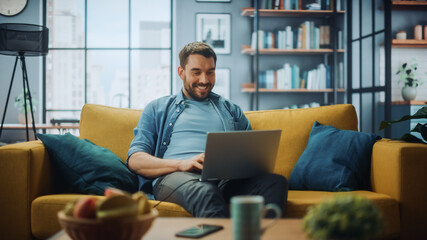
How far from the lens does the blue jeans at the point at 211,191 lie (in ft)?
4.74

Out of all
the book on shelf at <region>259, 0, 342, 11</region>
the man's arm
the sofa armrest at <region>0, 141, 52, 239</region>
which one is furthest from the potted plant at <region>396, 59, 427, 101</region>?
the sofa armrest at <region>0, 141, 52, 239</region>

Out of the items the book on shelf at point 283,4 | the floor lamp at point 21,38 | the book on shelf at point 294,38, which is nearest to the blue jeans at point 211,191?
the floor lamp at point 21,38

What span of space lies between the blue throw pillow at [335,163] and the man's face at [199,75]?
0.61 metres

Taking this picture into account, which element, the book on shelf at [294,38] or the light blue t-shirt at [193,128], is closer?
the light blue t-shirt at [193,128]

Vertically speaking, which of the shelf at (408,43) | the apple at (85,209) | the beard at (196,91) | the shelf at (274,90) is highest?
the shelf at (408,43)

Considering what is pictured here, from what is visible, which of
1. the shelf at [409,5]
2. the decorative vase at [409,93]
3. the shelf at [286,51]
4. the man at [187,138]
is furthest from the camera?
the shelf at [286,51]

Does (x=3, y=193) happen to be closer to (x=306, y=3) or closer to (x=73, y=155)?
(x=73, y=155)

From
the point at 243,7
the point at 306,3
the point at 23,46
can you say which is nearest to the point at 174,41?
the point at 243,7

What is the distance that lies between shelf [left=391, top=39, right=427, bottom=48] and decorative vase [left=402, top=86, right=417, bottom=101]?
1.95 ft

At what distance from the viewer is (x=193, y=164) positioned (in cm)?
169

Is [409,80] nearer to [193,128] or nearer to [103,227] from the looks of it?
[193,128]

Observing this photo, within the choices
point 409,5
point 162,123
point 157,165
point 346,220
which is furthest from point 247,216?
point 409,5

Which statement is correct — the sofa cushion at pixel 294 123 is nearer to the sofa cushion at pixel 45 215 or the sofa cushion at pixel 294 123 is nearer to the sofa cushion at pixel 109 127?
the sofa cushion at pixel 109 127

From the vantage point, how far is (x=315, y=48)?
5.30 m
